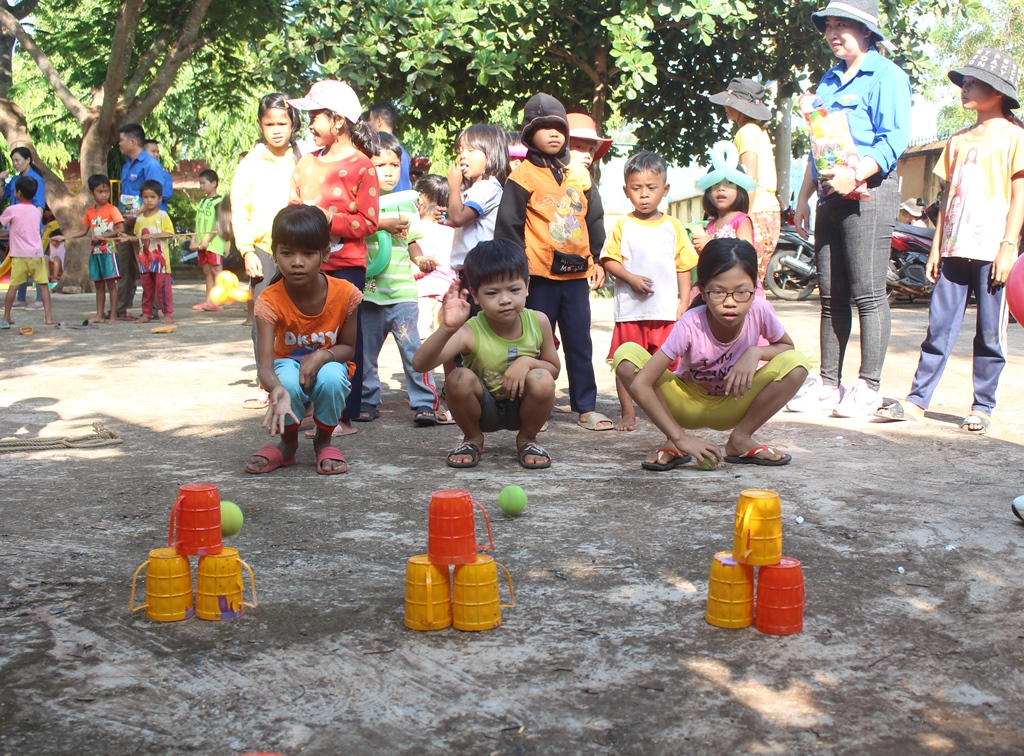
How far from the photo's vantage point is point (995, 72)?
220 inches

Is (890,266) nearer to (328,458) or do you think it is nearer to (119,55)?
(119,55)

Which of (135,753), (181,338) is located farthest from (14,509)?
(181,338)

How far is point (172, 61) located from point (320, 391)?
12076mm

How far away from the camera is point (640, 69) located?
1275 centimetres

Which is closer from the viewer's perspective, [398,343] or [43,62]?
[398,343]

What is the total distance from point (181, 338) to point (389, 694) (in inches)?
324

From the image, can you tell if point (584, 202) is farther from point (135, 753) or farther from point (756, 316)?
point (135, 753)

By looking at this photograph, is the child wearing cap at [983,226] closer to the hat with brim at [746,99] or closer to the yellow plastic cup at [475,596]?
the hat with brim at [746,99]

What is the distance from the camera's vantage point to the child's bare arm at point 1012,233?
5582mm

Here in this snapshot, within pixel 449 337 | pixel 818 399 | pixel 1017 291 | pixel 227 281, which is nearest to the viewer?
pixel 1017 291

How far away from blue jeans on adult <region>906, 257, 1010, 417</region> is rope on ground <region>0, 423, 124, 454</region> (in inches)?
168

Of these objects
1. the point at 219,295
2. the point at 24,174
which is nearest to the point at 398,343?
the point at 219,295

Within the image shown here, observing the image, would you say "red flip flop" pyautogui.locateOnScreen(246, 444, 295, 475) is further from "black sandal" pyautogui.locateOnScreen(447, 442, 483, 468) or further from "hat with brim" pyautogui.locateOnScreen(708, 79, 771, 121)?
"hat with brim" pyautogui.locateOnScreen(708, 79, 771, 121)

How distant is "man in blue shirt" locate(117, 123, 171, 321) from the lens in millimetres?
11891
